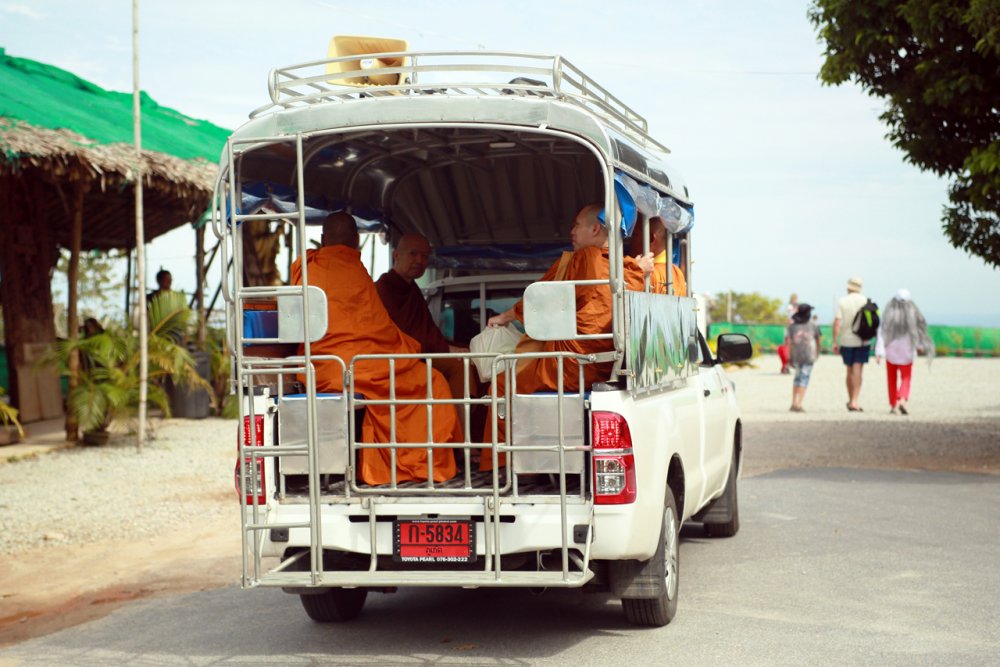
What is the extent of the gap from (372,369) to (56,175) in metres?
8.58

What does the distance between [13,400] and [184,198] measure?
3.42 metres

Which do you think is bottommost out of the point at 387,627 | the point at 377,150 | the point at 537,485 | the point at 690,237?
the point at 387,627

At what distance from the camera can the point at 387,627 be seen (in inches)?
272

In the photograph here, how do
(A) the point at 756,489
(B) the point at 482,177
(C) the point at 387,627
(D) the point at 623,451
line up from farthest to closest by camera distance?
(A) the point at 756,489, (B) the point at 482,177, (C) the point at 387,627, (D) the point at 623,451

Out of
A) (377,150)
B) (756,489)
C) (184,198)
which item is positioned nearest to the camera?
(377,150)

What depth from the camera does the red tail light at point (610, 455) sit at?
586 centimetres

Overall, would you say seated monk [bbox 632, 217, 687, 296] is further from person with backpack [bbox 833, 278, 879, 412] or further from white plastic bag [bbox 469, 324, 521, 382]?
person with backpack [bbox 833, 278, 879, 412]

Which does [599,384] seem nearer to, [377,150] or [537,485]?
[537,485]

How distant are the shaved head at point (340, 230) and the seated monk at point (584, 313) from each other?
3.16ft

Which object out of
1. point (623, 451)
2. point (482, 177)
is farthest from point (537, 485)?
point (482, 177)

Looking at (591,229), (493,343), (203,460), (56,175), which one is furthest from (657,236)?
(56,175)

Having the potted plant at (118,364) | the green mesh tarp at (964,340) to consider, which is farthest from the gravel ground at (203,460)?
the green mesh tarp at (964,340)

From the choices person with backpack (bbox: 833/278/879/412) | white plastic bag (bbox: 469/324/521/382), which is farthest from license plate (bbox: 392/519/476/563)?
person with backpack (bbox: 833/278/879/412)

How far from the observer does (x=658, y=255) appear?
7684mm
